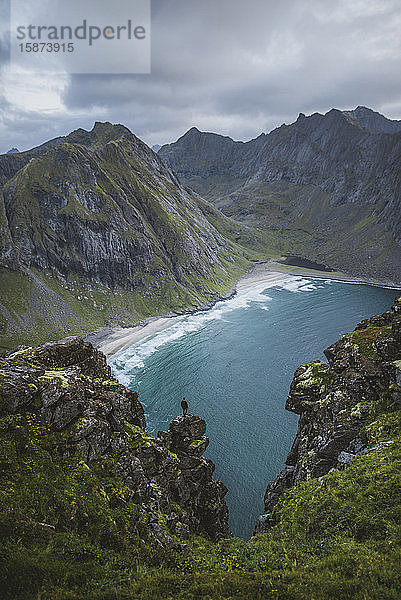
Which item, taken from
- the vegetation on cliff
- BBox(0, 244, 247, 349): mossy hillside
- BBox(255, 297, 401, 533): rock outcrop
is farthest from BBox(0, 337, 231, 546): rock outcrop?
BBox(0, 244, 247, 349): mossy hillside

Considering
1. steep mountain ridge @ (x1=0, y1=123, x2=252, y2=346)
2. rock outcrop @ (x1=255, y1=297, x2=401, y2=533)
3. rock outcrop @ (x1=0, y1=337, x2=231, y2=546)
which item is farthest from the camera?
steep mountain ridge @ (x1=0, y1=123, x2=252, y2=346)

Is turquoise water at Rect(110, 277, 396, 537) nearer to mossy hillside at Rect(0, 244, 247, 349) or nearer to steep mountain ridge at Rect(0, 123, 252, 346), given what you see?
mossy hillside at Rect(0, 244, 247, 349)

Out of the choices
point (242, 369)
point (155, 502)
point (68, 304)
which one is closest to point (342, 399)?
point (155, 502)

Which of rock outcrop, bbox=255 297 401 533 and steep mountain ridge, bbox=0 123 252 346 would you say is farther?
steep mountain ridge, bbox=0 123 252 346

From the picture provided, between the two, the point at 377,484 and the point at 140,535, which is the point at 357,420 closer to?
the point at 377,484

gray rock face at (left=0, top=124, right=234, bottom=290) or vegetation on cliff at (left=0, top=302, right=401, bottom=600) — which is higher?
gray rock face at (left=0, top=124, right=234, bottom=290)

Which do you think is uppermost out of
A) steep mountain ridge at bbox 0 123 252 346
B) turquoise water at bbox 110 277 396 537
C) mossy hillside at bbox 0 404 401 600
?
steep mountain ridge at bbox 0 123 252 346

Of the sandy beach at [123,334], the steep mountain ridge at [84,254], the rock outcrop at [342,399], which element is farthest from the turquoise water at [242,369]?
the steep mountain ridge at [84,254]

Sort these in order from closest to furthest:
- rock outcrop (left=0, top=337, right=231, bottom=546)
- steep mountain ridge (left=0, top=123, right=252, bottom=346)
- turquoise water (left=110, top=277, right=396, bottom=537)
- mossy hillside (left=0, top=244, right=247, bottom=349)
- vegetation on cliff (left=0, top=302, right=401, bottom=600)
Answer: vegetation on cliff (left=0, top=302, right=401, bottom=600) < rock outcrop (left=0, top=337, right=231, bottom=546) < turquoise water (left=110, top=277, right=396, bottom=537) < mossy hillside (left=0, top=244, right=247, bottom=349) < steep mountain ridge (left=0, top=123, right=252, bottom=346)

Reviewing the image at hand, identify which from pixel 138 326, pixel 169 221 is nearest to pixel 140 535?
pixel 138 326
